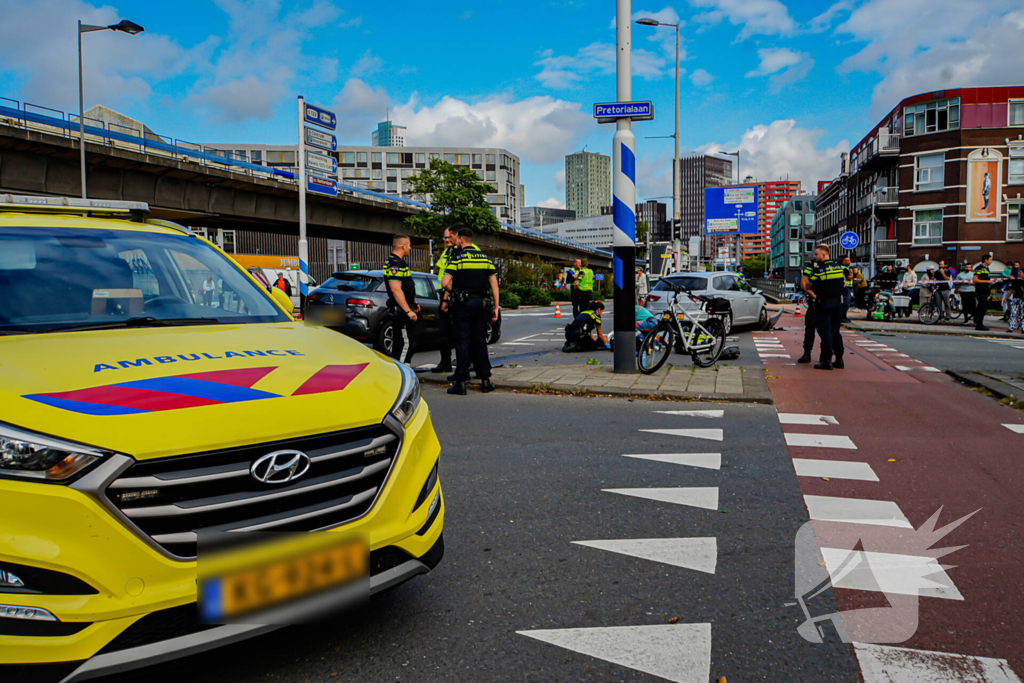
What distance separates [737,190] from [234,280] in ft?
148

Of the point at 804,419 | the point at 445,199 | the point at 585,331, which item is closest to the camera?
the point at 804,419

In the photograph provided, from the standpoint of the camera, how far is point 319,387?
256 centimetres

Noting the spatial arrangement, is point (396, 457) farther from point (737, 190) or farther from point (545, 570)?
point (737, 190)

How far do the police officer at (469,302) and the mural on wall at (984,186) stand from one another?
5643cm

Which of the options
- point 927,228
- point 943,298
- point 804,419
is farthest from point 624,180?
point 927,228

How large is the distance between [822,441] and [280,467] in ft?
17.1

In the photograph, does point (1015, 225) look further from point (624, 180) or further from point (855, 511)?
point (855, 511)

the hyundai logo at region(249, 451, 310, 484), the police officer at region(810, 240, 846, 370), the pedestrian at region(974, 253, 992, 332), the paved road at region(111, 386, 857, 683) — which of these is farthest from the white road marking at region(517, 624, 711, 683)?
the pedestrian at region(974, 253, 992, 332)

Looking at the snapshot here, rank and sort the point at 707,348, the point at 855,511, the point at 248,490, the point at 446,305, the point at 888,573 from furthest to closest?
the point at 707,348, the point at 446,305, the point at 855,511, the point at 888,573, the point at 248,490

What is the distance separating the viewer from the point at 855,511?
4.32 metres

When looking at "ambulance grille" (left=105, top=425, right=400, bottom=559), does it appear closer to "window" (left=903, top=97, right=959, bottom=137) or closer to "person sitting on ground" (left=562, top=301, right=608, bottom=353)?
"person sitting on ground" (left=562, top=301, right=608, bottom=353)

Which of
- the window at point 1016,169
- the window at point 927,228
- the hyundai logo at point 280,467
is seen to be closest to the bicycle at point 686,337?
the hyundai logo at point 280,467

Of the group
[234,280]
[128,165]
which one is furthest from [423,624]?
[128,165]

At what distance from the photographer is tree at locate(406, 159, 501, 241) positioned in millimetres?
40094
